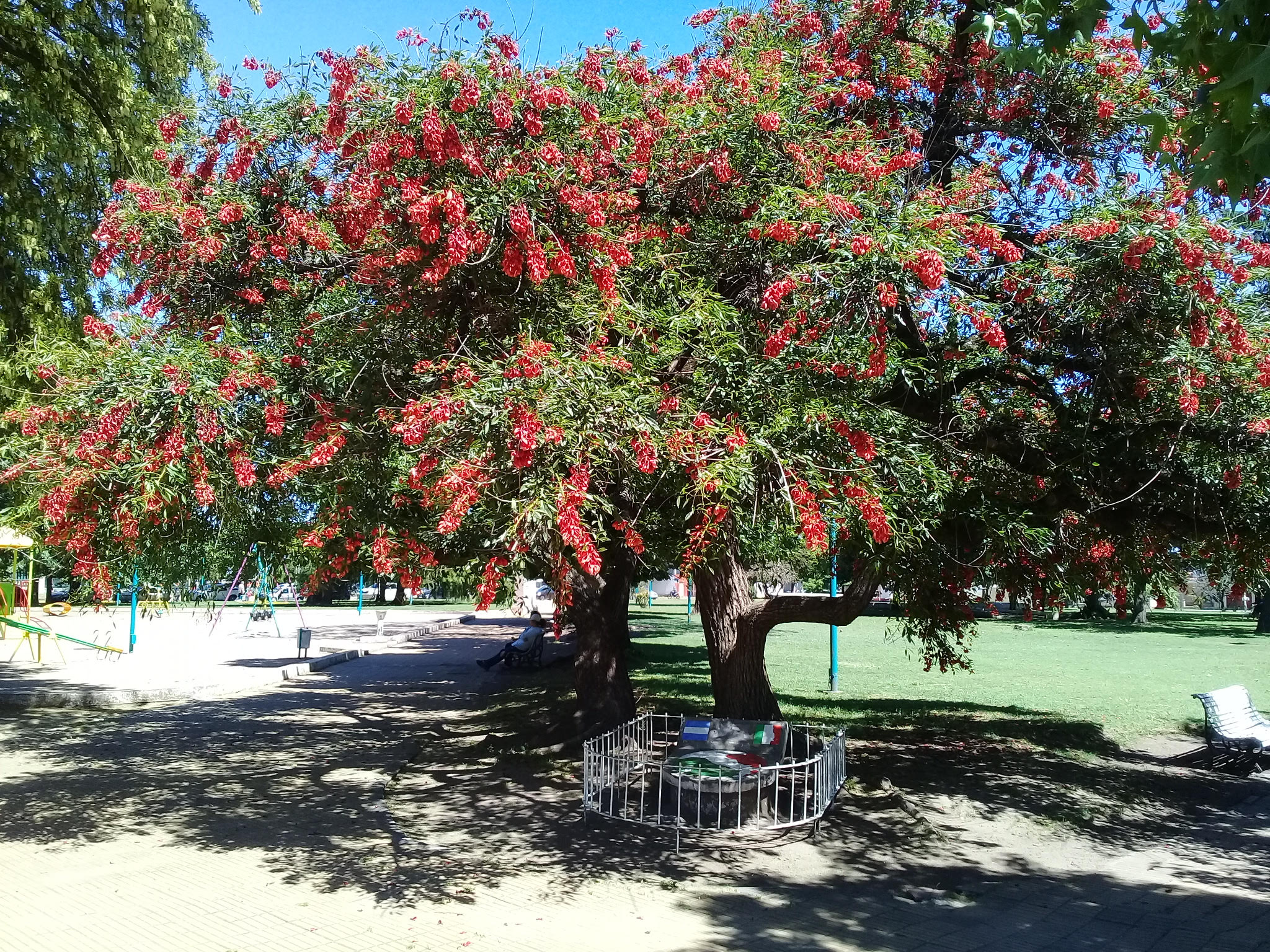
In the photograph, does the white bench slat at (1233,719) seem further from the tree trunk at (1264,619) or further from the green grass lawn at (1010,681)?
the tree trunk at (1264,619)

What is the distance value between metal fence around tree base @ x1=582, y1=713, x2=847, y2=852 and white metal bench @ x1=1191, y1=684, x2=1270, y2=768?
499 cm

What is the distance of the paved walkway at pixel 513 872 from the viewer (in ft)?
19.4

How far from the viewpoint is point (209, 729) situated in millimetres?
14055

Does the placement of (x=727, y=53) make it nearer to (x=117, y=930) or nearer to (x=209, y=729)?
(x=117, y=930)

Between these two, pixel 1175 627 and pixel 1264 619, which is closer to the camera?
pixel 1264 619

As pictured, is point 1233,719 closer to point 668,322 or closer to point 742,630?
point 742,630

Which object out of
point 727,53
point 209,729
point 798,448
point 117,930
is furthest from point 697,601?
point 209,729

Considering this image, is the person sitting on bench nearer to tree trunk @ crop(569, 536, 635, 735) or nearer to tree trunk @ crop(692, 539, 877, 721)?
tree trunk @ crop(569, 536, 635, 735)

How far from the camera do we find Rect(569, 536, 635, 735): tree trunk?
12.5 meters

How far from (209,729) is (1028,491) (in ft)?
39.6

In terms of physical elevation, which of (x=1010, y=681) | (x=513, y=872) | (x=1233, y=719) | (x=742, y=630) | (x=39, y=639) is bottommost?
(x=1010, y=681)

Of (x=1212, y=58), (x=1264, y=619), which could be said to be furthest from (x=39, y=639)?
(x=1264, y=619)

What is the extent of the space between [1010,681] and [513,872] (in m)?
17.3

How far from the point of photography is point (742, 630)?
1060 cm
